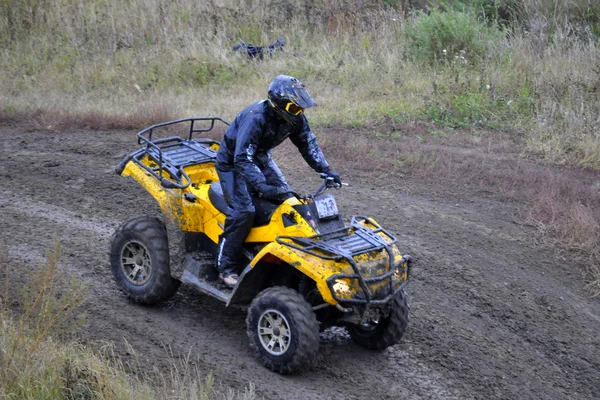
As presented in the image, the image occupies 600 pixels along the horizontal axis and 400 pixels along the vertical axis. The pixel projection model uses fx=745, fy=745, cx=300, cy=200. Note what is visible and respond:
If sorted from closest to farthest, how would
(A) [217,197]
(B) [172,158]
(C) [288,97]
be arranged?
(C) [288,97], (A) [217,197], (B) [172,158]

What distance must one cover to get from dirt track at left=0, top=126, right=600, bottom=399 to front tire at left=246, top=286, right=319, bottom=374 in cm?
18

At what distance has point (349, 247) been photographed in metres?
6.07

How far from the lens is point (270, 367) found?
599cm

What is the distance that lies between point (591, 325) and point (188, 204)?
410 centimetres

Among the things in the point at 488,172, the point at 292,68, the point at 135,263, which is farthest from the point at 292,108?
the point at 292,68

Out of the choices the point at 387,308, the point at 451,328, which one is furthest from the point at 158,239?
the point at 451,328

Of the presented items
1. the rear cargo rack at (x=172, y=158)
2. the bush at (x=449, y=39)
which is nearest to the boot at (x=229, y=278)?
the rear cargo rack at (x=172, y=158)

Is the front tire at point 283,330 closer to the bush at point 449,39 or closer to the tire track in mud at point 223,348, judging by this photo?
the tire track in mud at point 223,348

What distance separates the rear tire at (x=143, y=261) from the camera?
679 cm

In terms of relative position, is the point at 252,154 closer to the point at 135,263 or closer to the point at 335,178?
the point at 335,178

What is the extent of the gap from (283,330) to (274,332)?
0.10 meters

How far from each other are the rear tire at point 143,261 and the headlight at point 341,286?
182cm

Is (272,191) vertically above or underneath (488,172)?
above

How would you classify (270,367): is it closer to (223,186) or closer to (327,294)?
(327,294)
